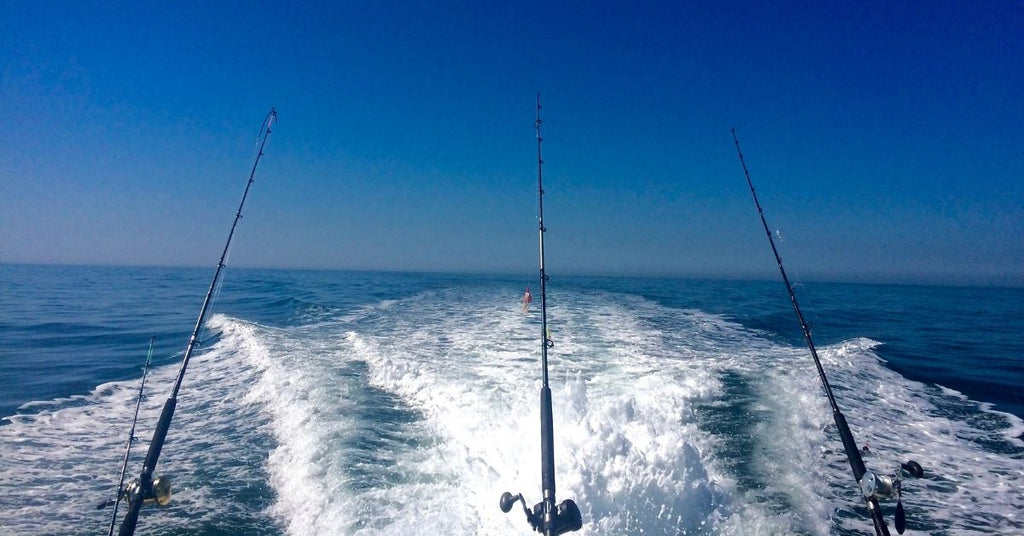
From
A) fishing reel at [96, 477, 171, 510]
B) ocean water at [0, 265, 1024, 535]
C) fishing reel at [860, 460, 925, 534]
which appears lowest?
ocean water at [0, 265, 1024, 535]

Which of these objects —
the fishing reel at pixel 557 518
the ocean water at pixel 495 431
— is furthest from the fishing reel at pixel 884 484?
the fishing reel at pixel 557 518

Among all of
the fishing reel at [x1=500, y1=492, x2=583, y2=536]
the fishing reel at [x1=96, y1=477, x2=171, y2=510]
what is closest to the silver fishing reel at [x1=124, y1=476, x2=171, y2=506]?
the fishing reel at [x1=96, y1=477, x2=171, y2=510]

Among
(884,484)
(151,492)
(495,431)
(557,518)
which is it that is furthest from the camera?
(495,431)

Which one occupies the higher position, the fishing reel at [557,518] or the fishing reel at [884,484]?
the fishing reel at [884,484]

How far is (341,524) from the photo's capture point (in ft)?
12.8

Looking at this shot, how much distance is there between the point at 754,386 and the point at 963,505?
10.9 feet

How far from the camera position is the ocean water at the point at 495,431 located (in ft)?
13.5

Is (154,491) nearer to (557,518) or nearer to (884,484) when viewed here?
(557,518)

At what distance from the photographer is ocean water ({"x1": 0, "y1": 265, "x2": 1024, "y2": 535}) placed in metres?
4.11

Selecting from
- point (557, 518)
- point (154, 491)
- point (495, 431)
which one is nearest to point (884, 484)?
point (557, 518)

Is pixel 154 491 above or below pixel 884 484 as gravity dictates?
below

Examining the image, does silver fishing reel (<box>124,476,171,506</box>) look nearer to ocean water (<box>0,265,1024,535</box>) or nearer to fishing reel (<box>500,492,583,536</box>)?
ocean water (<box>0,265,1024,535</box>)

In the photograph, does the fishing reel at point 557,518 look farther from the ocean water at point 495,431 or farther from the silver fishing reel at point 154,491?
the silver fishing reel at point 154,491

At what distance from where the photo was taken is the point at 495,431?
5500 millimetres
